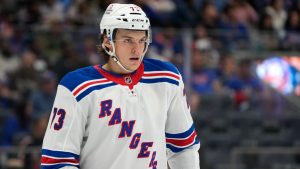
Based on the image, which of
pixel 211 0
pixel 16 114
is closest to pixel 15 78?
pixel 16 114

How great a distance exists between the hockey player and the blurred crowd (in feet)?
15.8

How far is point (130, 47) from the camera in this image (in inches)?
135

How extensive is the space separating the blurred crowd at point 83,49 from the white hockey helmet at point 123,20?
4.90 metres

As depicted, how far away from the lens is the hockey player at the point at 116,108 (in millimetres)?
3377

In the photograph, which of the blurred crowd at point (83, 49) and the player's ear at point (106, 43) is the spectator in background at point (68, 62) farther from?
the player's ear at point (106, 43)

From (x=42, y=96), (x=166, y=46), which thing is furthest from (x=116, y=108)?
(x=166, y=46)

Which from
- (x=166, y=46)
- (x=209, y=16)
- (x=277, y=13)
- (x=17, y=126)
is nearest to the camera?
(x=17, y=126)

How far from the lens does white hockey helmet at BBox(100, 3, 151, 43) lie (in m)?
3.43

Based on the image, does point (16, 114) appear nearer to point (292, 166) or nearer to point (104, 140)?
point (292, 166)

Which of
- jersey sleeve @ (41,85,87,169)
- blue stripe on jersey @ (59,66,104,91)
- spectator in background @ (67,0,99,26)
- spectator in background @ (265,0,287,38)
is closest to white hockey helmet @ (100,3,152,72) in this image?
blue stripe on jersey @ (59,66,104,91)

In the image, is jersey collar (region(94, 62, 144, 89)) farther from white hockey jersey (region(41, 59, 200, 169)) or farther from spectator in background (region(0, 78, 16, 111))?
spectator in background (region(0, 78, 16, 111))

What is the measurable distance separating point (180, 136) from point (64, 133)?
24.7 inches

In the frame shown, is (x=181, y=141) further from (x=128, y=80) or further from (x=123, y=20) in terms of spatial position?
(x=123, y=20)

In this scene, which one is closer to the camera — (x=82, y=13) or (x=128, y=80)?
(x=128, y=80)
